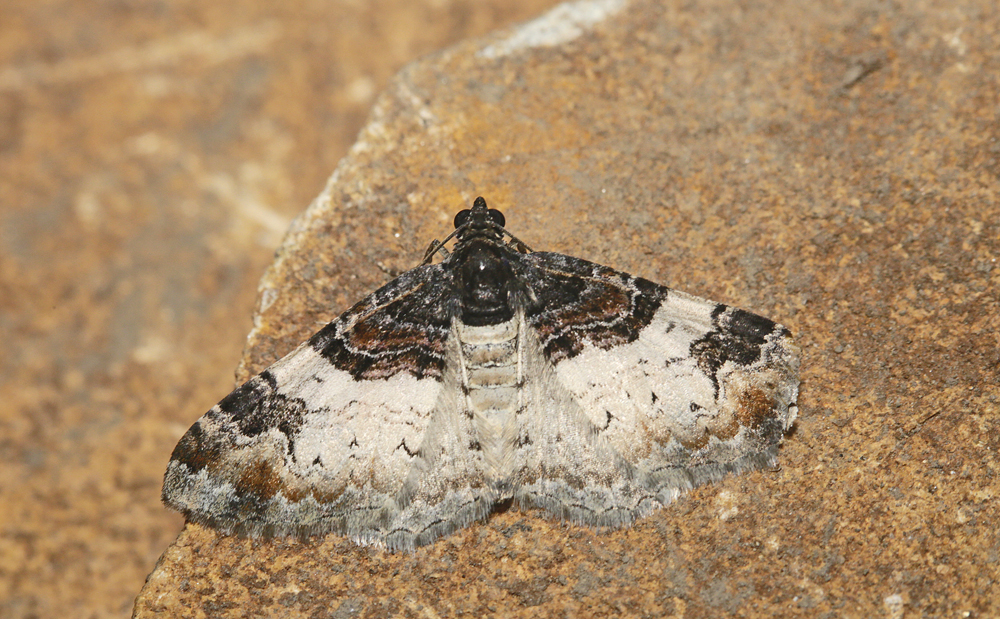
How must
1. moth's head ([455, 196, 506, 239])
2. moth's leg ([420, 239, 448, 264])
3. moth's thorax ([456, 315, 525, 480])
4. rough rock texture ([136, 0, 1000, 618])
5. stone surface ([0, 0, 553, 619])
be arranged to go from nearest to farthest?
rough rock texture ([136, 0, 1000, 618])
moth's thorax ([456, 315, 525, 480])
moth's head ([455, 196, 506, 239])
moth's leg ([420, 239, 448, 264])
stone surface ([0, 0, 553, 619])

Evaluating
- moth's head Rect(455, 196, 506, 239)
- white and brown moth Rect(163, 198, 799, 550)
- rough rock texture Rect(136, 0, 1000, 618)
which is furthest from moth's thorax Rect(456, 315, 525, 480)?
moth's head Rect(455, 196, 506, 239)

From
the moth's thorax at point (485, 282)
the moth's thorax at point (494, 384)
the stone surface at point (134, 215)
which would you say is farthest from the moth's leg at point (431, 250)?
the stone surface at point (134, 215)

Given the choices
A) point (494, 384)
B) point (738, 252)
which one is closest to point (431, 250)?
point (494, 384)

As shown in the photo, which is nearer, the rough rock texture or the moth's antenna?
the rough rock texture

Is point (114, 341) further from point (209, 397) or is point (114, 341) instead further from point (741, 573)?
point (741, 573)

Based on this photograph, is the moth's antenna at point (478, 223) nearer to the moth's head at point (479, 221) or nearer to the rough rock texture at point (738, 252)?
the moth's head at point (479, 221)

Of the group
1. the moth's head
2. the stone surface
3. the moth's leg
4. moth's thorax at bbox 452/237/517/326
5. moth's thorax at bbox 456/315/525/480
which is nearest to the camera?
moth's thorax at bbox 456/315/525/480

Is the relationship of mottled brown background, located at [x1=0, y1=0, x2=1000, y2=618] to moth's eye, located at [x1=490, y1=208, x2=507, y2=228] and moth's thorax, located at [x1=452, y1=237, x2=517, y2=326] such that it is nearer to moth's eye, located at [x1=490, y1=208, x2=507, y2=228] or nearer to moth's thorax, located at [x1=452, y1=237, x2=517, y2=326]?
moth's eye, located at [x1=490, y1=208, x2=507, y2=228]
